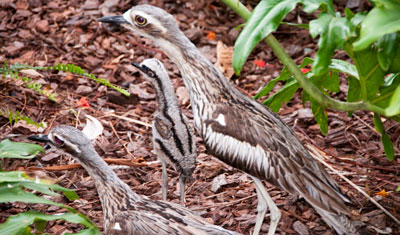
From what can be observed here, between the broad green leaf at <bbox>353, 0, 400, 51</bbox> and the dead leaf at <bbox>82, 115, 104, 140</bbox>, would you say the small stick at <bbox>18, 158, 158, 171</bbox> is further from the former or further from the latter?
the broad green leaf at <bbox>353, 0, 400, 51</bbox>

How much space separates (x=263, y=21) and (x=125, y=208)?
144 centimetres

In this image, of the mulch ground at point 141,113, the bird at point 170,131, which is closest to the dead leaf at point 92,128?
the mulch ground at point 141,113

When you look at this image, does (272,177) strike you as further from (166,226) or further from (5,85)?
(5,85)

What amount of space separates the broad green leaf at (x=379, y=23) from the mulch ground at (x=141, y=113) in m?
1.90

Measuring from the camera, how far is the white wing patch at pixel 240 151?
12.8 feet

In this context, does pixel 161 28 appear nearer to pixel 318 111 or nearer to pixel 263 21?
pixel 263 21

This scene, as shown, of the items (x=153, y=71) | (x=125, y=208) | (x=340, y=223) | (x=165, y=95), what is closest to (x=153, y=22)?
(x=153, y=71)

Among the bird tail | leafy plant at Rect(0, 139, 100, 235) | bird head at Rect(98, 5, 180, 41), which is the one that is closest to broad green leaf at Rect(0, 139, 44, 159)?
leafy plant at Rect(0, 139, 100, 235)

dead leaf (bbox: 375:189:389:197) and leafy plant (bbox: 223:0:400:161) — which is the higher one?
leafy plant (bbox: 223:0:400:161)

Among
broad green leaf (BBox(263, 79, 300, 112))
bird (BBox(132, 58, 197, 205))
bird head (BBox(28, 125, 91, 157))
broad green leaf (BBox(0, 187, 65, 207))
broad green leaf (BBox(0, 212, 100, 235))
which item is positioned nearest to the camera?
broad green leaf (BBox(0, 212, 100, 235))

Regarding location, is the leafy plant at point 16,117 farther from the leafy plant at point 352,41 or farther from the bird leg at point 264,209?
the leafy plant at point 352,41

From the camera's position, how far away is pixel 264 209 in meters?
4.19

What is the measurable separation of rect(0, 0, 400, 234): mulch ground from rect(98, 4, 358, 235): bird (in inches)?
21.5

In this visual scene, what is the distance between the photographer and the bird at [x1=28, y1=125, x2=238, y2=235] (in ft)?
11.9
